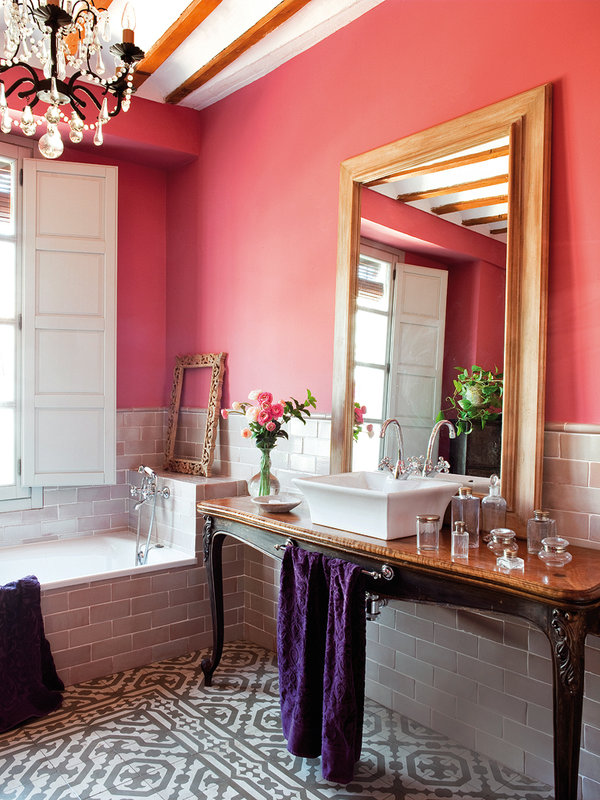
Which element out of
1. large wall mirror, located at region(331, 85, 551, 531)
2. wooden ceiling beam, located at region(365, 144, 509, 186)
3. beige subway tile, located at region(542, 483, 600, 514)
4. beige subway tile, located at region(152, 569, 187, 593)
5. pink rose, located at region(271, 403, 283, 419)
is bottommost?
beige subway tile, located at region(152, 569, 187, 593)

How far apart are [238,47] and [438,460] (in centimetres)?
250

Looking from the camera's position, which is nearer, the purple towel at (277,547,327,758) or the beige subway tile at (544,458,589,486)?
the beige subway tile at (544,458,589,486)

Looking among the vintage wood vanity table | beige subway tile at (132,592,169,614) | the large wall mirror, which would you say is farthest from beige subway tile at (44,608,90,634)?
the large wall mirror

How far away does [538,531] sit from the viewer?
2240 mm

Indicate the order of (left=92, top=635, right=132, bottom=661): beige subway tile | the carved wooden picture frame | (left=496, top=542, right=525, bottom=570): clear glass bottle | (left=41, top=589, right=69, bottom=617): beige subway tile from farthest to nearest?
the carved wooden picture frame → (left=92, top=635, right=132, bottom=661): beige subway tile → (left=41, top=589, right=69, bottom=617): beige subway tile → (left=496, top=542, right=525, bottom=570): clear glass bottle

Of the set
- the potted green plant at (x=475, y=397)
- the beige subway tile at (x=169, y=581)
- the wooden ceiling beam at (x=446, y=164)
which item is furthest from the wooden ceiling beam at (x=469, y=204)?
the beige subway tile at (x=169, y=581)

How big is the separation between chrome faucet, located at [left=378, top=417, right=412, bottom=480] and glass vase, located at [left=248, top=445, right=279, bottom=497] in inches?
25.2

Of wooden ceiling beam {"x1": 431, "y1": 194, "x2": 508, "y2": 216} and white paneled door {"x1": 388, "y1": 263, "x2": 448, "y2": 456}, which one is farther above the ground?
wooden ceiling beam {"x1": 431, "y1": 194, "x2": 508, "y2": 216}

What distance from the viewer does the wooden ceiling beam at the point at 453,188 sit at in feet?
8.60

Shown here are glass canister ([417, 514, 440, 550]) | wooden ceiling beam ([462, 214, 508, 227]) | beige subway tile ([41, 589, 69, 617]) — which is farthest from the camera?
beige subway tile ([41, 589, 69, 617])

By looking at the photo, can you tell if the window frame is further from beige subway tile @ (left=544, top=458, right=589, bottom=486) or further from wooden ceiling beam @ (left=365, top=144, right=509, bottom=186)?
beige subway tile @ (left=544, top=458, right=589, bottom=486)

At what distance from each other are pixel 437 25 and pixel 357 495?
6.83 ft

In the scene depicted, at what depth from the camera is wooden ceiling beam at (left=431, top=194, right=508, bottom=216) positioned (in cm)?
260

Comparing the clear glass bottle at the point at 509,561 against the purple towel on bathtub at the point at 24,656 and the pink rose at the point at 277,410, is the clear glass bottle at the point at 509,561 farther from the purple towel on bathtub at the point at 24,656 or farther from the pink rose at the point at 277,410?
the purple towel on bathtub at the point at 24,656
